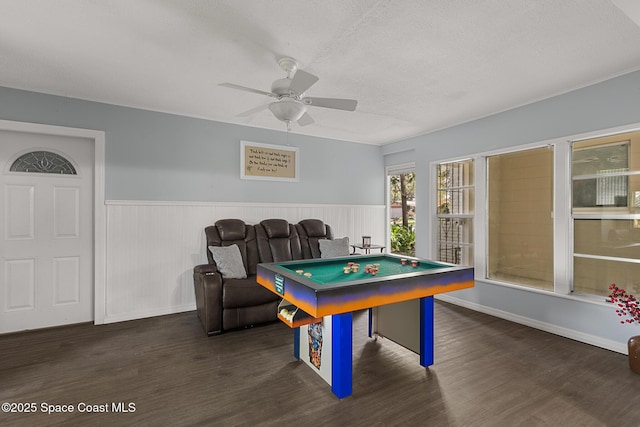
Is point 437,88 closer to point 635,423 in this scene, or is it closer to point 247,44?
point 247,44

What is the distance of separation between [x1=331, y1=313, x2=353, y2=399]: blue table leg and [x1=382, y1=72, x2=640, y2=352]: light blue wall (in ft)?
8.40

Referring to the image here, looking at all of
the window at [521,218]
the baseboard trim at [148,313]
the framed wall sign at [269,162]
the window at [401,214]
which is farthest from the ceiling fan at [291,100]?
the window at [401,214]

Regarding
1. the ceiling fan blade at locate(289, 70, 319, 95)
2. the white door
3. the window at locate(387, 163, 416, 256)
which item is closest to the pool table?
the ceiling fan blade at locate(289, 70, 319, 95)

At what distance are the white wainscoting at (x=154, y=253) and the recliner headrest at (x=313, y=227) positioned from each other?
802mm

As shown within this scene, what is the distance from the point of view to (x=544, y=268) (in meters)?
3.67

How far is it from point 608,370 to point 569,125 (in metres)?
2.29

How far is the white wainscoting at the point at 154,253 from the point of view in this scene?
367 centimetres

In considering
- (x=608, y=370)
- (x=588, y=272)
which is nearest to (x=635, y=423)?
(x=608, y=370)

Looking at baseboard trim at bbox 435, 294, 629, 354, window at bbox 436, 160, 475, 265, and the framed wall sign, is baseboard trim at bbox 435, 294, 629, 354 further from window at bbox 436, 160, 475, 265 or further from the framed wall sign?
the framed wall sign

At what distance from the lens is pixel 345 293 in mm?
1918

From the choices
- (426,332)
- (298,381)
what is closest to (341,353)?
(298,381)

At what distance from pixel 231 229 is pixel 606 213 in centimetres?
402

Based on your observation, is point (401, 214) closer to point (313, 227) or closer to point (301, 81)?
point (313, 227)

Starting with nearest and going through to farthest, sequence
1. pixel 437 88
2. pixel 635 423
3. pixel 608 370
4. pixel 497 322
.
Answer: pixel 635 423
pixel 608 370
pixel 437 88
pixel 497 322
